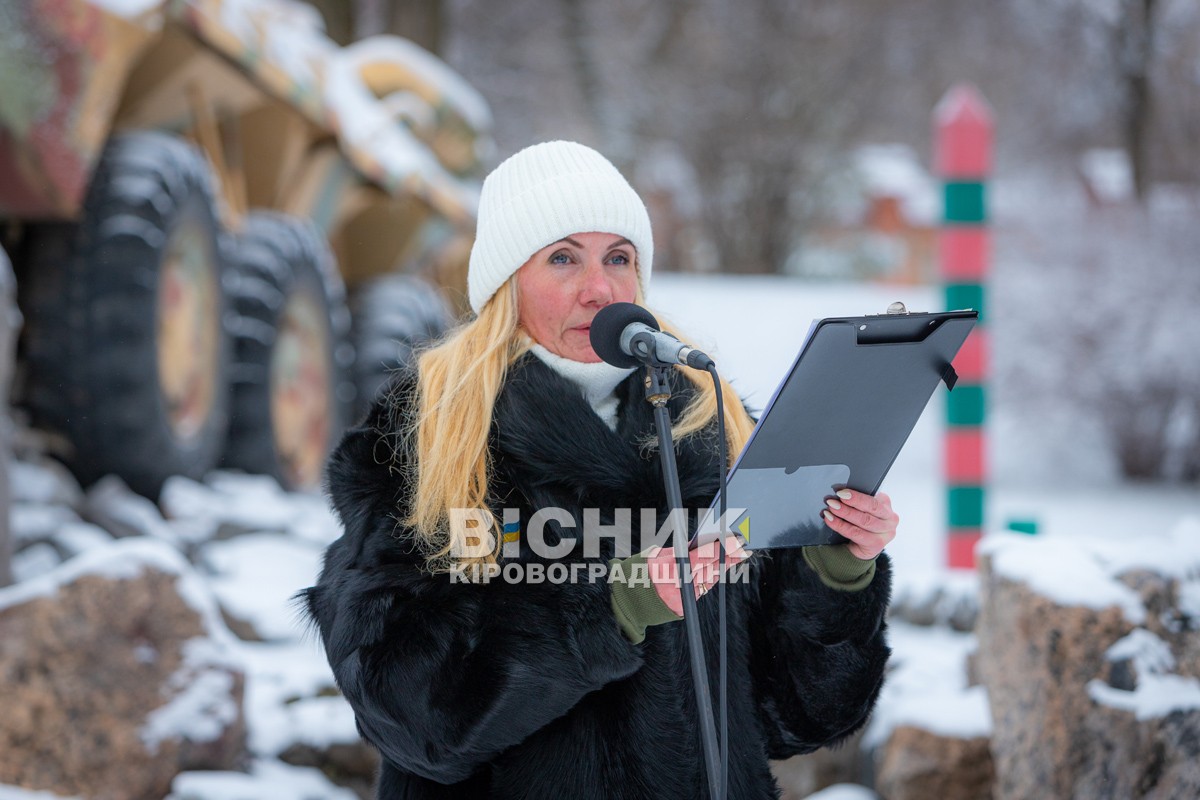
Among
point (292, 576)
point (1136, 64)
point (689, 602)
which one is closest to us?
point (689, 602)

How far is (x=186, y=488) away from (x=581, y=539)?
2910 millimetres

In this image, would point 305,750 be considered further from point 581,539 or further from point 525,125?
point 525,125

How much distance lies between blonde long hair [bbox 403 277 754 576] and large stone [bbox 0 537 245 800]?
1.55 metres

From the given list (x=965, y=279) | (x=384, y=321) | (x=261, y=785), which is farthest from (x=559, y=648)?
(x=384, y=321)

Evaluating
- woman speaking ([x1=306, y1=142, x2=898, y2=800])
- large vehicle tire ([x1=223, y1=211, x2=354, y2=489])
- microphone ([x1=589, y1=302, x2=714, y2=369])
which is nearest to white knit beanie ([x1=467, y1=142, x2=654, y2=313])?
woman speaking ([x1=306, y1=142, x2=898, y2=800])

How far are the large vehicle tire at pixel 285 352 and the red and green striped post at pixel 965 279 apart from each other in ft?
7.86

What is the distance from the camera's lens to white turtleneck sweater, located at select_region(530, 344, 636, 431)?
5.97 feet

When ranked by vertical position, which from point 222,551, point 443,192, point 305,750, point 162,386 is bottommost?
point 305,750

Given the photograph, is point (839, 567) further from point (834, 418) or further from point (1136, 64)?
point (1136, 64)

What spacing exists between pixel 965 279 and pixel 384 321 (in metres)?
3.42

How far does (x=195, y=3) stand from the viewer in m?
4.20

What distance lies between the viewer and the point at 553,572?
1712 millimetres

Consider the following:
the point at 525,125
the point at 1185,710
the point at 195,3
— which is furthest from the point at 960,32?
the point at 1185,710

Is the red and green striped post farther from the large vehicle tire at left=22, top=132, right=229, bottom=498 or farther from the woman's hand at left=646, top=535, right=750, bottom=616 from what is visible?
the woman's hand at left=646, top=535, right=750, bottom=616
